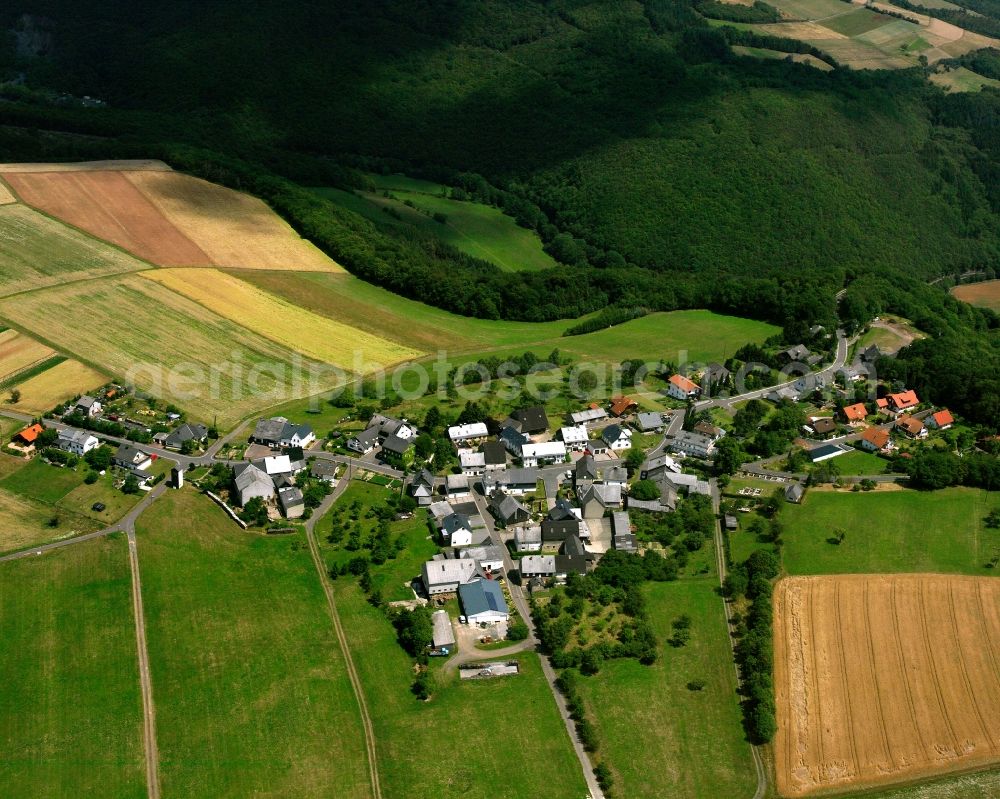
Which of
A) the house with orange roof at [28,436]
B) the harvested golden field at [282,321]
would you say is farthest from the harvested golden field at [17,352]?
the harvested golden field at [282,321]

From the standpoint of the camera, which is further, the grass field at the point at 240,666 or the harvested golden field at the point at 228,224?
the harvested golden field at the point at 228,224

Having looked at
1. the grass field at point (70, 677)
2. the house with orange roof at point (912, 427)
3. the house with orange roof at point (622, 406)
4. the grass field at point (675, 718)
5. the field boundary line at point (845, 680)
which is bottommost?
the grass field at point (70, 677)

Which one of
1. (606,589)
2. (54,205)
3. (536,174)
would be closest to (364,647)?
(606,589)

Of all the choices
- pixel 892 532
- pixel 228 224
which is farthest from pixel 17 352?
pixel 892 532

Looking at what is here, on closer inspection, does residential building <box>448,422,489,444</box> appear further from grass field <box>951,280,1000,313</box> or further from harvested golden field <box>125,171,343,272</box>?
grass field <box>951,280,1000,313</box>

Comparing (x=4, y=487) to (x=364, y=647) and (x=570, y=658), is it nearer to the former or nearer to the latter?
(x=364, y=647)

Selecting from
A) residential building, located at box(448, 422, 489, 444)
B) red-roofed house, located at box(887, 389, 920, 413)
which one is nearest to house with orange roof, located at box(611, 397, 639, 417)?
residential building, located at box(448, 422, 489, 444)

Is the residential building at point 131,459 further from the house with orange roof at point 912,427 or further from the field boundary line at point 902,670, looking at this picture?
the house with orange roof at point 912,427
